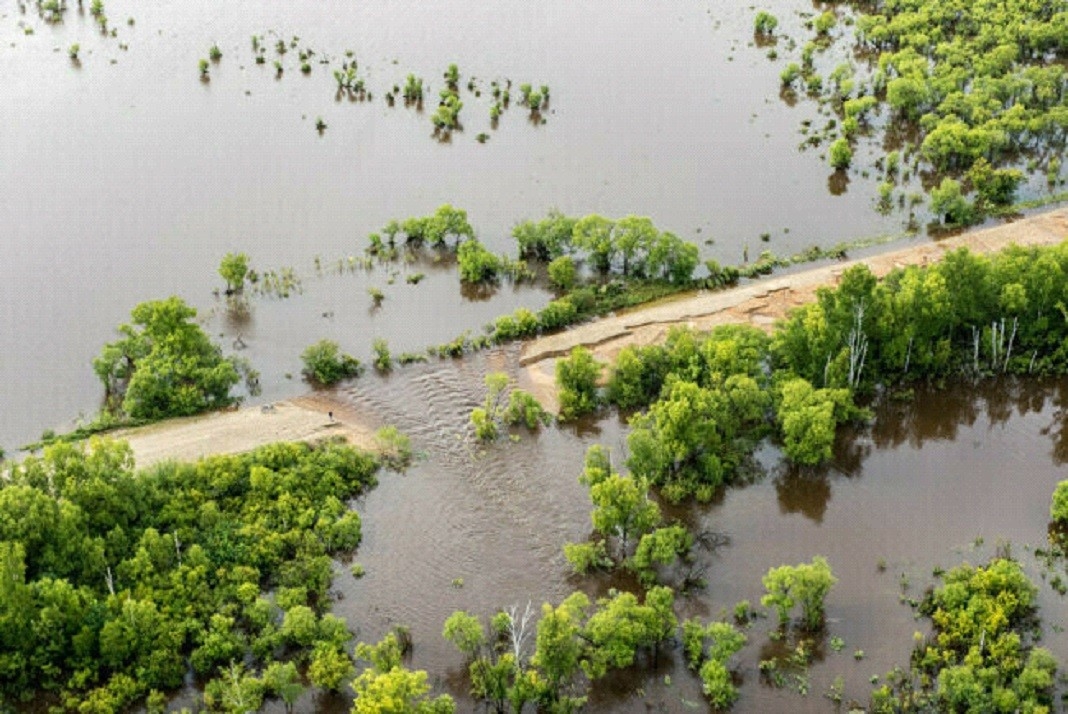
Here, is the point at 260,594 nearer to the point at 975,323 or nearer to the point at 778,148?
the point at 975,323

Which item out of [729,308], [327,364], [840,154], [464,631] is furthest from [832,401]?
[840,154]

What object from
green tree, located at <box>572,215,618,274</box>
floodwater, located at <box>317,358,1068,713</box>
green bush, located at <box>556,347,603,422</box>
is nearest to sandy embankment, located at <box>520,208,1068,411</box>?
green bush, located at <box>556,347,603,422</box>

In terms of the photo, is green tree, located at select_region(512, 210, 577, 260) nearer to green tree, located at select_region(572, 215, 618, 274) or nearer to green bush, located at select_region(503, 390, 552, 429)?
green tree, located at select_region(572, 215, 618, 274)

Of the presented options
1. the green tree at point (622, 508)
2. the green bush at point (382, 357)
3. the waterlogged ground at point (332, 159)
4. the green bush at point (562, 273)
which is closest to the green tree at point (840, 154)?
the waterlogged ground at point (332, 159)

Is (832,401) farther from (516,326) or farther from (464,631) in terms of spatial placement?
(464,631)

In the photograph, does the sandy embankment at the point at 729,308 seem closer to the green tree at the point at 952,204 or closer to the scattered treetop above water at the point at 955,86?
the green tree at the point at 952,204

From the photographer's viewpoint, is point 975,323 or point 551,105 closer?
point 975,323

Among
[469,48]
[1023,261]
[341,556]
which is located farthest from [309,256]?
[1023,261]
